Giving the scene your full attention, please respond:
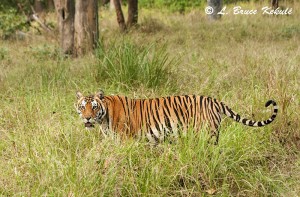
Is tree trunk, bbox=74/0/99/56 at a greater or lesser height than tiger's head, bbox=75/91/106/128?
greater

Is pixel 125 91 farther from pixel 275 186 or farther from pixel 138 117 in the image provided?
pixel 275 186

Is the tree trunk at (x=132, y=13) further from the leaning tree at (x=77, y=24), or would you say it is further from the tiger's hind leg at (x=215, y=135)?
the tiger's hind leg at (x=215, y=135)

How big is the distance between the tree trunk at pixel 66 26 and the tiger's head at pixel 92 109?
5.06 m

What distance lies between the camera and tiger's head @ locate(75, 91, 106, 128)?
3.80 meters

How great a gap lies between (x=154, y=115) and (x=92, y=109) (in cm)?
55

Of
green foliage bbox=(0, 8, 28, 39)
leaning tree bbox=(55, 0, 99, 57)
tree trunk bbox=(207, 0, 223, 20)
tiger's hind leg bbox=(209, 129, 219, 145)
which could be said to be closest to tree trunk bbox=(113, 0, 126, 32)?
green foliage bbox=(0, 8, 28, 39)

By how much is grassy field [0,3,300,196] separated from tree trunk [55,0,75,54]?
1.71 meters

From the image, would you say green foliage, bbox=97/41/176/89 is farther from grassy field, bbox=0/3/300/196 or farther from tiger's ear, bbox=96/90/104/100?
tiger's ear, bbox=96/90/104/100

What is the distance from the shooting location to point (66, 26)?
871 cm

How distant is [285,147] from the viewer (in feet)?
13.6

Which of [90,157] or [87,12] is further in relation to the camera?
[87,12]

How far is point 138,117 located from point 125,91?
154 centimetres

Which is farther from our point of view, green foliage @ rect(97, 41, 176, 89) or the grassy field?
green foliage @ rect(97, 41, 176, 89)

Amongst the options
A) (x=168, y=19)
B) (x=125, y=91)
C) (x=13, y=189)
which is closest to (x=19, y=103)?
(x=125, y=91)
